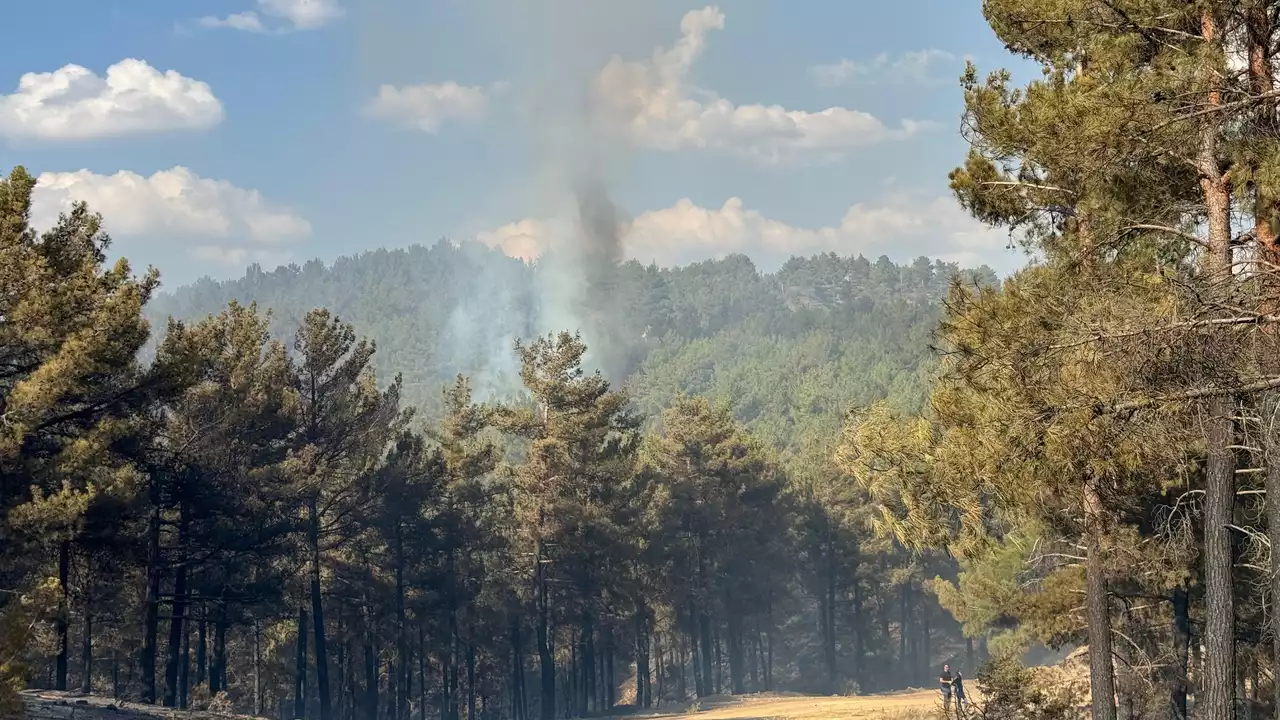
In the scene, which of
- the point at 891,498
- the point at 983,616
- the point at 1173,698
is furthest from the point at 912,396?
the point at 891,498

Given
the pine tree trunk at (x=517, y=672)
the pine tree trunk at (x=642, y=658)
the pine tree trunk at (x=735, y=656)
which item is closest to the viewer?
the pine tree trunk at (x=517, y=672)

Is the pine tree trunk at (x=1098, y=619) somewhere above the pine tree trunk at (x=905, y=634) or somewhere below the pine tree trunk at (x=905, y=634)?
above

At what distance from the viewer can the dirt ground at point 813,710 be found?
1235 inches

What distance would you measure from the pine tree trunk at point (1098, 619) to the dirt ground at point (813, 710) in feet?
18.8

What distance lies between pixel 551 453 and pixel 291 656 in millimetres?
16186

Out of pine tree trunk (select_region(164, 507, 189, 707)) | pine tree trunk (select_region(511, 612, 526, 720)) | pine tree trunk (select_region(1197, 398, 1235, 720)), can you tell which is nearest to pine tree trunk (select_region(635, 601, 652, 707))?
pine tree trunk (select_region(511, 612, 526, 720))

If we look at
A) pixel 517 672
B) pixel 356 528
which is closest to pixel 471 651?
pixel 517 672

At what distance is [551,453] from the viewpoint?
49.6 metres

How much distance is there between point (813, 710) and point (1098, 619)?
26934mm

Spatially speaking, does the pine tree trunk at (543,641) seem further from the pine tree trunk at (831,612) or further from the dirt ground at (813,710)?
the pine tree trunk at (831,612)

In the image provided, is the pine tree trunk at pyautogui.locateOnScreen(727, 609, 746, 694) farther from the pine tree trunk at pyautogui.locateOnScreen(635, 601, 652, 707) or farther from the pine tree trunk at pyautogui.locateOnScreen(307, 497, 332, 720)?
the pine tree trunk at pyautogui.locateOnScreen(307, 497, 332, 720)

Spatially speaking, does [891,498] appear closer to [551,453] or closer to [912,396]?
[551,453]

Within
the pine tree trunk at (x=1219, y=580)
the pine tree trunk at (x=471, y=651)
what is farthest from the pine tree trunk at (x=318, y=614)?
the pine tree trunk at (x=1219, y=580)

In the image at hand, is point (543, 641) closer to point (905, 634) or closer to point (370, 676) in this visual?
point (370, 676)
